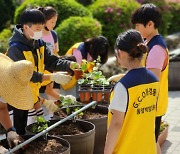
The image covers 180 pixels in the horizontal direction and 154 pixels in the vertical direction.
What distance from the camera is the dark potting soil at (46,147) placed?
3810 millimetres

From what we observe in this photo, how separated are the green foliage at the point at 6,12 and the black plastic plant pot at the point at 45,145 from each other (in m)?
12.0

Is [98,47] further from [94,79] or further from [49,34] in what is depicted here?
[94,79]

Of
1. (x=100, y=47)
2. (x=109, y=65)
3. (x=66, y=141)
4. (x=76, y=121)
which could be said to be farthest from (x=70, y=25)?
(x=66, y=141)

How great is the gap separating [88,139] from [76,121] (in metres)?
0.43

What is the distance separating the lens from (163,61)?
410 cm

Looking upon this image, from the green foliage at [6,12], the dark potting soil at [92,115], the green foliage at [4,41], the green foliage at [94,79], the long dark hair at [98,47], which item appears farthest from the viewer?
the green foliage at [6,12]

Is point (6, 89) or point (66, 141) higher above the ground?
point (6, 89)

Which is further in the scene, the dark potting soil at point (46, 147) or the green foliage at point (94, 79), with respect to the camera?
the green foliage at point (94, 79)

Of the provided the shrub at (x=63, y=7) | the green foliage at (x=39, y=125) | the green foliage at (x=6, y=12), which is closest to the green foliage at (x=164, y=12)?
the shrub at (x=63, y=7)

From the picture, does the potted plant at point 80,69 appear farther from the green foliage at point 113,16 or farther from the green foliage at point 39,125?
the green foliage at point 113,16

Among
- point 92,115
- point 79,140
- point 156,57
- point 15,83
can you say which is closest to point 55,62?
point 92,115

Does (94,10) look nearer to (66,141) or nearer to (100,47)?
(100,47)

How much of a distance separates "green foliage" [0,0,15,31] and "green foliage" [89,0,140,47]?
3993 mm

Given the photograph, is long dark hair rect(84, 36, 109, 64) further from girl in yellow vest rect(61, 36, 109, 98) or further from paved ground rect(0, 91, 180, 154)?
paved ground rect(0, 91, 180, 154)
